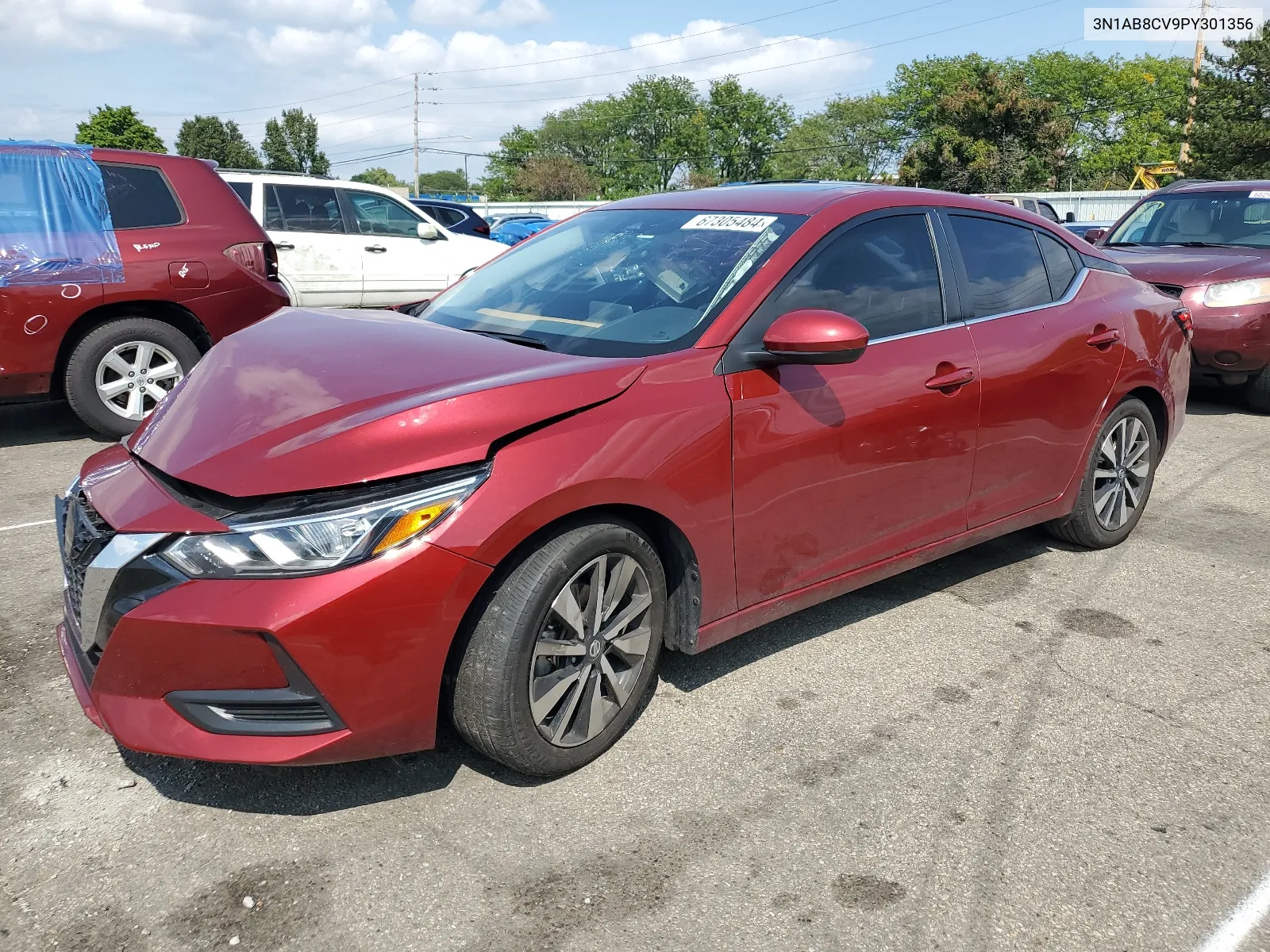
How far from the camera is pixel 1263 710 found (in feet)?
11.0

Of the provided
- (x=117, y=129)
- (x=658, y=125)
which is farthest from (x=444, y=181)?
(x=117, y=129)

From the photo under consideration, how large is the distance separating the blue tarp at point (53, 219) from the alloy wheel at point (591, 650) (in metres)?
5.02

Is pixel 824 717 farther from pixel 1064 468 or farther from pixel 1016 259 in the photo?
pixel 1016 259

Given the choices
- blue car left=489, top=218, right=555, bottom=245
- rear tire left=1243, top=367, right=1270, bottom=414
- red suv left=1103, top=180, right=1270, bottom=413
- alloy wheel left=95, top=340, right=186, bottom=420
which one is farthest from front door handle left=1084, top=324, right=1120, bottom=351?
blue car left=489, top=218, right=555, bottom=245

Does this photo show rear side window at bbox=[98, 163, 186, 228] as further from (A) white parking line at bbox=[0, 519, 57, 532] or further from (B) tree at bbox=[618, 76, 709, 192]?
(B) tree at bbox=[618, 76, 709, 192]

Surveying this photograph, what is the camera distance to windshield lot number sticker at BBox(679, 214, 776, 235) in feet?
11.4

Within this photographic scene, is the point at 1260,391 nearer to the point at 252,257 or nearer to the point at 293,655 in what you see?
the point at 252,257

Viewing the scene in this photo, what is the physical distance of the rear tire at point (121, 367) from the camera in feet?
20.8

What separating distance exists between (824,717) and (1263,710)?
1487mm

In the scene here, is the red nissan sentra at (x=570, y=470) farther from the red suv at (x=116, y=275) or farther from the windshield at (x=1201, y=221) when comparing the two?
the windshield at (x=1201, y=221)

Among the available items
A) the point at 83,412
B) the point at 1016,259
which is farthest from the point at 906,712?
the point at 83,412

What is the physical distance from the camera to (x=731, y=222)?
11.7 feet

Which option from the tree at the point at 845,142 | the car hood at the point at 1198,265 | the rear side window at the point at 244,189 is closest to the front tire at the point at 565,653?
the car hood at the point at 1198,265

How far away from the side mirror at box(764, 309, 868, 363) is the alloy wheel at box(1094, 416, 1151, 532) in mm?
2095
